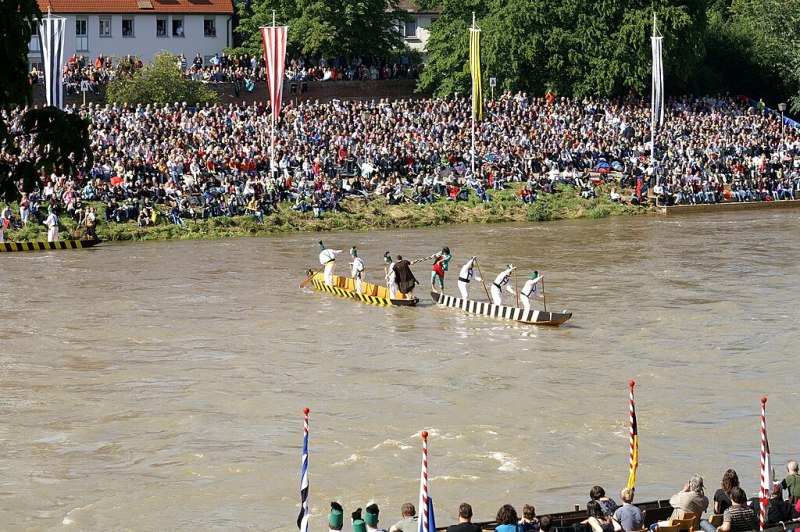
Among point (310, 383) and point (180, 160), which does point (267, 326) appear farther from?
point (180, 160)

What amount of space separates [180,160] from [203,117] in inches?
153

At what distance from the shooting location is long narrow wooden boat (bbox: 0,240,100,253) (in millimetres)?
40750

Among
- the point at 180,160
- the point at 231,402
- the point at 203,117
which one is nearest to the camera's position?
the point at 231,402

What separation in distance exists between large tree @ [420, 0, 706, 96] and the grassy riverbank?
376 inches

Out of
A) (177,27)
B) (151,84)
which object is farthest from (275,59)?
(177,27)

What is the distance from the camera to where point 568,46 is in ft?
200

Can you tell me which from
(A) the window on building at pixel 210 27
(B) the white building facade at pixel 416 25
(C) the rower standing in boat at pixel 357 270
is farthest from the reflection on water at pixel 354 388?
(B) the white building facade at pixel 416 25

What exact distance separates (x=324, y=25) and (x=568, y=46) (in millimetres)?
11036

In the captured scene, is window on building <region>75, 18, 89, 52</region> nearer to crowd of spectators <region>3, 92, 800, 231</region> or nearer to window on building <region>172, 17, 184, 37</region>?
window on building <region>172, 17, 184, 37</region>

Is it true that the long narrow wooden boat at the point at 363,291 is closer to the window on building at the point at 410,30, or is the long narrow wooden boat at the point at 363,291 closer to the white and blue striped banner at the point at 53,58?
the white and blue striped banner at the point at 53,58

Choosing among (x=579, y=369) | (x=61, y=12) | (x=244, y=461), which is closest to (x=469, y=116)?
(x=61, y=12)

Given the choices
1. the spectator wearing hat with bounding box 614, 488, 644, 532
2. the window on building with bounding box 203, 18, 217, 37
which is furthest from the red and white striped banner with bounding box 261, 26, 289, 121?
the spectator wearing hat with bounding box 614, 488, 644, 532

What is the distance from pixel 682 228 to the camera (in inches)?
1889

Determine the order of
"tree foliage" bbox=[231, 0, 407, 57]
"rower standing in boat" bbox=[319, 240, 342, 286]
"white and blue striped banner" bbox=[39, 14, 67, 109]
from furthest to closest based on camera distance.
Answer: "tree foliage" bbox=[231, 0, 407, 57] → "white and blue striped banner" bbox=[39, 14, 67, 109] → "rower standing in boat" bbox=[319, 240, 342, 286]
